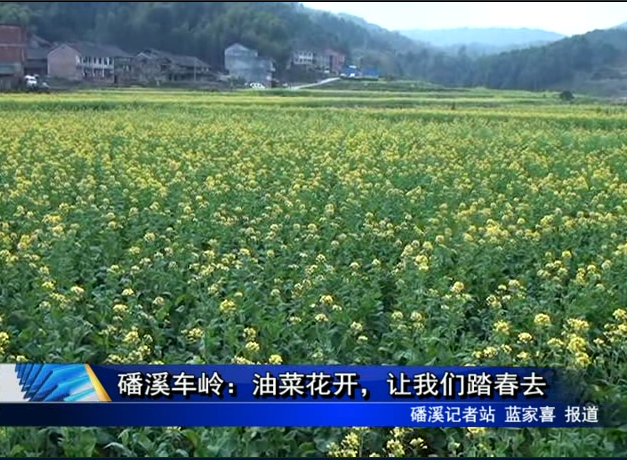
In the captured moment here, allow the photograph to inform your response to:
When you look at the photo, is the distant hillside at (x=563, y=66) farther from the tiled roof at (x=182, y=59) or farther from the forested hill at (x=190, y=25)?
the tiled roof at (x=182, y=59)

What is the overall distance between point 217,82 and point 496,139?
5975 millimetres

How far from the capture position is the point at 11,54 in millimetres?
13477

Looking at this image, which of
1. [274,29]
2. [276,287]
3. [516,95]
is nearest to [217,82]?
[274,29]

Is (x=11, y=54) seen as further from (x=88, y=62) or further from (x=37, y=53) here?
(x=88, y=62)

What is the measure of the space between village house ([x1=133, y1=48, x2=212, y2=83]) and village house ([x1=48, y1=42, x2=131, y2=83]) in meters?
0.22

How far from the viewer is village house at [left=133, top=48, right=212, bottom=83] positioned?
41.1 ft

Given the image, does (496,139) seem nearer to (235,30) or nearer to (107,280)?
(235,30)

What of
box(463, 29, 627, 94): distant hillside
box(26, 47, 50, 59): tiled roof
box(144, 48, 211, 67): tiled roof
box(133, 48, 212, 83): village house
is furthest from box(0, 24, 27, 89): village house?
box(463, 29, 627, 94): distant hillside

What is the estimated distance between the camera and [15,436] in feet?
14.6

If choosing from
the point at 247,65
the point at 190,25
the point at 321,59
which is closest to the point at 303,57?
the point at 247,65

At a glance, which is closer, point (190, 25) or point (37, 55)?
point (190, 25)
